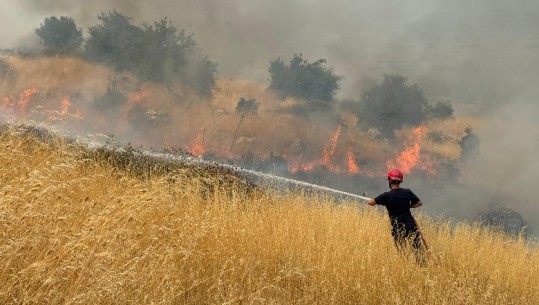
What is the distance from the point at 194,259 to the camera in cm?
532

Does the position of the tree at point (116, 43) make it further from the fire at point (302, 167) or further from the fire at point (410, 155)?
the fire at point (410, 155)

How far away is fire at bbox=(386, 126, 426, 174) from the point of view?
27.8 m

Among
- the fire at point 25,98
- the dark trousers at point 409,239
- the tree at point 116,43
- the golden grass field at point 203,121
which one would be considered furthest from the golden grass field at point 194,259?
the tree at point 116,43

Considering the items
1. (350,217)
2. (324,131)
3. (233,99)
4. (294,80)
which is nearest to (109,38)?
(233,99)

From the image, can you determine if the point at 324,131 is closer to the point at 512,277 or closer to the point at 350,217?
the point at 350,217

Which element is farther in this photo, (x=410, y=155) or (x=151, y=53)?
(x=151, y=53)

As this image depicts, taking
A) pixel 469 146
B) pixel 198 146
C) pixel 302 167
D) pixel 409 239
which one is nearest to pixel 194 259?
pixel 409 239

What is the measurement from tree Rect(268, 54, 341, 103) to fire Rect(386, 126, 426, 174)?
332 inches

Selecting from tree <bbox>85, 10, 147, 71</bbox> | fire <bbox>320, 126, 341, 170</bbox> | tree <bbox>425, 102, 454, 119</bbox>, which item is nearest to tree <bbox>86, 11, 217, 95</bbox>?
tree <bbox>85, 10, 147, 71</bbox>

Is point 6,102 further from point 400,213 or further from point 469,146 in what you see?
point 469,146

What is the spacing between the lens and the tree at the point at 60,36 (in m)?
37.9

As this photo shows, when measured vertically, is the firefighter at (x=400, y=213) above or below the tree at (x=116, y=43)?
below

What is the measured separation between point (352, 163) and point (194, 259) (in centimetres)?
2221

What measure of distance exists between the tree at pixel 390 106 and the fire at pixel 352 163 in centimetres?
535
